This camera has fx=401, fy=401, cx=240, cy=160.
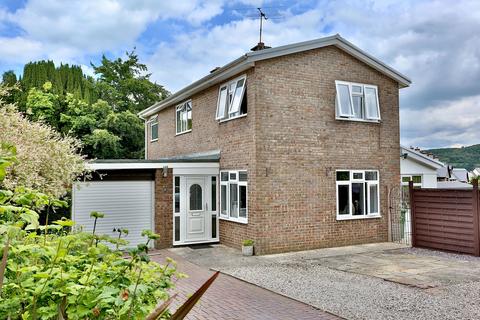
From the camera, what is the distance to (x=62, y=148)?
1028 centimetres

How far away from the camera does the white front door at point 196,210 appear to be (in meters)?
13.3

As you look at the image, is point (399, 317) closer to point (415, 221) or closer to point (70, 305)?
point (70, 305)

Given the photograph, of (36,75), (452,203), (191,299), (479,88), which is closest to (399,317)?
(191,299)

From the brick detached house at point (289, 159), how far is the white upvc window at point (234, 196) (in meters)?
0.03

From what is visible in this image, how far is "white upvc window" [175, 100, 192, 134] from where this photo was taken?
16.6m

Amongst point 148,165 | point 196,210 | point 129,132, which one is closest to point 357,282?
point 196,210

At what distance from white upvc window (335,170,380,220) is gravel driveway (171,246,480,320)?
1.27 metres

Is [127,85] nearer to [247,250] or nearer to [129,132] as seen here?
[129,132]

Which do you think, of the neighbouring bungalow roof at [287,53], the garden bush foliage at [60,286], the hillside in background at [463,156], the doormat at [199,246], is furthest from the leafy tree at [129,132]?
the hillside in background at [463,156]

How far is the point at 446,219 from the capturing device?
1163cm

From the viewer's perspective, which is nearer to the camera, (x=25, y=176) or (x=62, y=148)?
(x=25, y=176)

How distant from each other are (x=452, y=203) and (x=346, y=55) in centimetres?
562

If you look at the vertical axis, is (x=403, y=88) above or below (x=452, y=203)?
above

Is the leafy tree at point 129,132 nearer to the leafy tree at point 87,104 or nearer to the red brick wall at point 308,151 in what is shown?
the leafy tree at point 87,104
